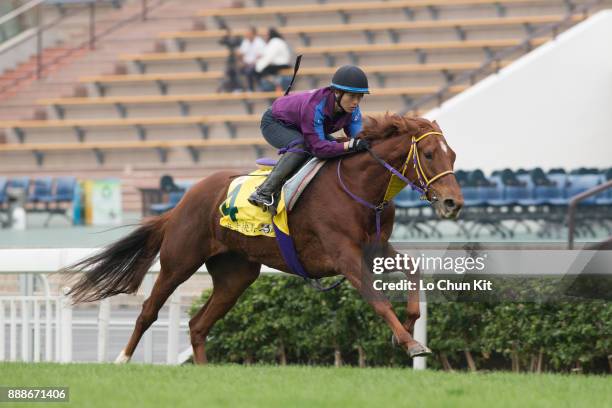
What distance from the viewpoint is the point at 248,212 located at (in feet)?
24.7

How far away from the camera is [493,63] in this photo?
2084cm

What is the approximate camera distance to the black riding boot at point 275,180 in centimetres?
730

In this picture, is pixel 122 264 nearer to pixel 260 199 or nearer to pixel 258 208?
pixel 258 208

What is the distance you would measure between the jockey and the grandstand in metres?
12.6

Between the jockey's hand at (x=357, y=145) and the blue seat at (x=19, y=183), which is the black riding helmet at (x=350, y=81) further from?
the blue seat at (x=19, y=183)

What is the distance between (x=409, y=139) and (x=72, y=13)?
2117cm

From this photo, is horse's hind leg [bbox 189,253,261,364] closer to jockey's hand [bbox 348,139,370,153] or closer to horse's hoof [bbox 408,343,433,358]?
jockey's hand [bbox 348,139,370,153]

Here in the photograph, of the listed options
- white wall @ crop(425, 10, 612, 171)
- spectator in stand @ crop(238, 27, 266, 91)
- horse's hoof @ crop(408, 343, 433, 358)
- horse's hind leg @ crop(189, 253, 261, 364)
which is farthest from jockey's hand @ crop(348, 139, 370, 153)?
spectator in stand @ crop(238, 27, 266, 91)

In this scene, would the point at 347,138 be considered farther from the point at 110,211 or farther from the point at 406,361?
the point at 110,211

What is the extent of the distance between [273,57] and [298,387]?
661 inches

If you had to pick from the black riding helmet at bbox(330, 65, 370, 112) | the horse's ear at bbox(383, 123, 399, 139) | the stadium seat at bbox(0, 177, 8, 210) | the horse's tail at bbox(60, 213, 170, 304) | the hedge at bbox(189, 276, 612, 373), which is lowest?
the hedge at bbox(189, 276, 612, 373)

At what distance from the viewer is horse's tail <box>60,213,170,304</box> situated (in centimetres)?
825

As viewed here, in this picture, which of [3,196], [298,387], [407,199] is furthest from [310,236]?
[3,196]

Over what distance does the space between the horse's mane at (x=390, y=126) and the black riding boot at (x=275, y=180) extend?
45 centimetres
